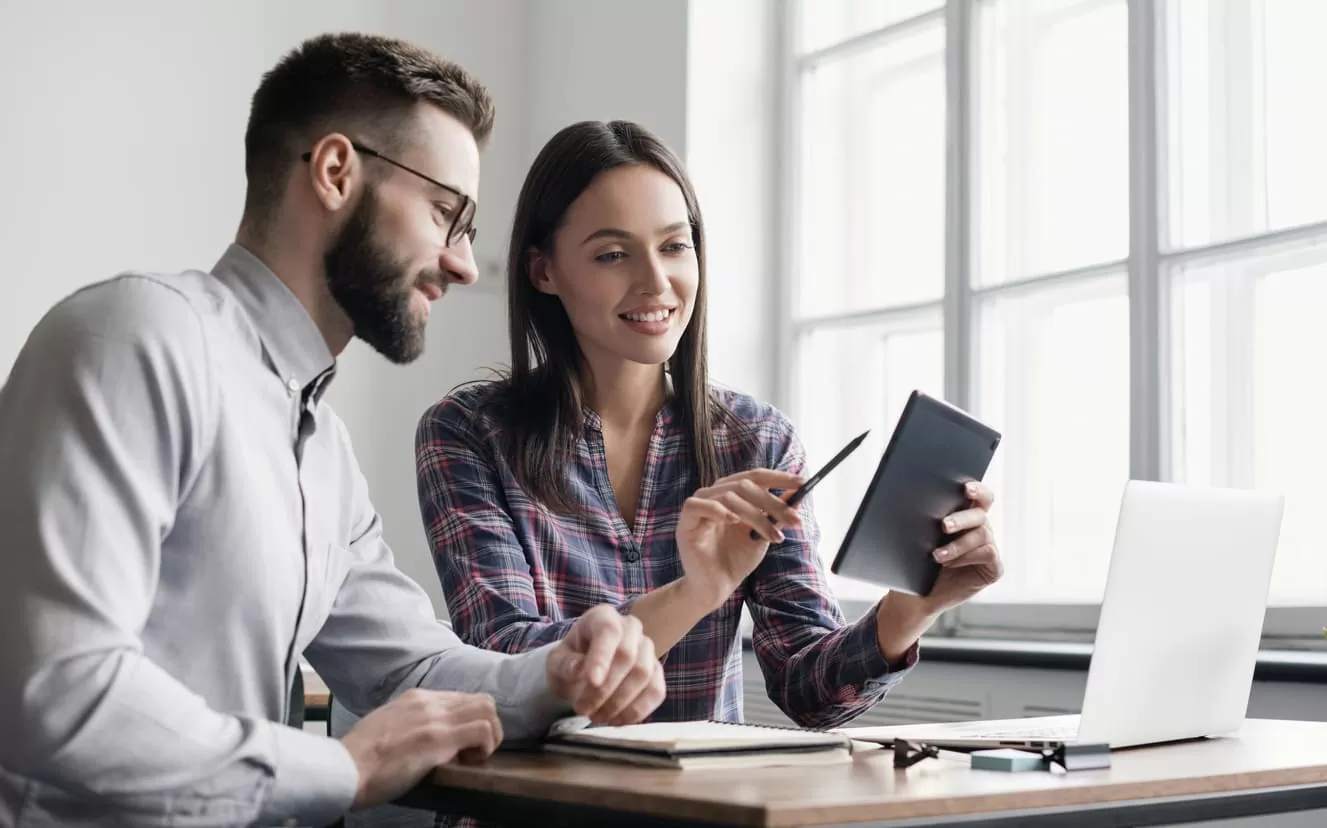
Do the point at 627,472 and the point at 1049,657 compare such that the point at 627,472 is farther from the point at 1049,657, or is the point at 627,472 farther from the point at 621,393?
the point at 1049,657

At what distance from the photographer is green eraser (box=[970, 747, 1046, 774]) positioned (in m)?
1.31

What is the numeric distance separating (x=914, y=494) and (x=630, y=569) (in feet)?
1.90

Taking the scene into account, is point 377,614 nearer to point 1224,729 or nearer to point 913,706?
point 1224,729

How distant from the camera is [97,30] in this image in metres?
4.14

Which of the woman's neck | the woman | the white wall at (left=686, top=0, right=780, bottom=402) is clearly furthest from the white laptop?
the white wall at (left=686, top=0, right=780, bottom=402)

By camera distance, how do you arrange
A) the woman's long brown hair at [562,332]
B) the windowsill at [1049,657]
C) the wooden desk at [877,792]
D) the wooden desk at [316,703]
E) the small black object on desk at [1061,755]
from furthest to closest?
the wooden desk at [316,703] < the windowsill at [1049,657] < the woman's long brown hair at [562,332] < the small black object on desk at [1061,755] < the wooden desk at [877,792]

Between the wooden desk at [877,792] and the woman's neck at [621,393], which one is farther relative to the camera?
the woman's neck at [621,393]

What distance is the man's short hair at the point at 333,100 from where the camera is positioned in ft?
5.10

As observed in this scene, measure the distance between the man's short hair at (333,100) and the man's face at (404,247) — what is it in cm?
2

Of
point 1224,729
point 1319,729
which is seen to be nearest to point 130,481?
point 1224,729

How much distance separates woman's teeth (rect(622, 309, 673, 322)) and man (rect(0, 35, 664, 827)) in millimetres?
524

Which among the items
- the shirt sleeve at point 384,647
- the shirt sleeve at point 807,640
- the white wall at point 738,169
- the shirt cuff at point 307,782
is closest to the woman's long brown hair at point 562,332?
the shirt sleeve at point 807,640

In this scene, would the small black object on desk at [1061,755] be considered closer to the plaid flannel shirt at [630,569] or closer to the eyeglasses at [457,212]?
the plaid flannel shirt at [630,569]

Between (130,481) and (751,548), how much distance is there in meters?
0.83
